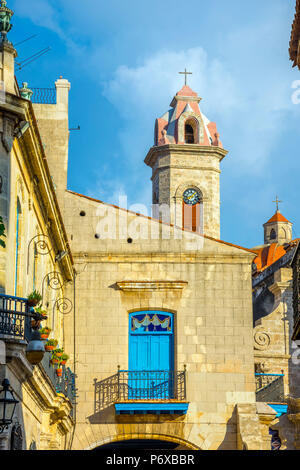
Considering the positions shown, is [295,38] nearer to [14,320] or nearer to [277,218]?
[14,320]

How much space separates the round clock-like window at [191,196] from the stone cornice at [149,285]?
109ft

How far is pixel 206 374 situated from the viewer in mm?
28016

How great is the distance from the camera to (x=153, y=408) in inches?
1073

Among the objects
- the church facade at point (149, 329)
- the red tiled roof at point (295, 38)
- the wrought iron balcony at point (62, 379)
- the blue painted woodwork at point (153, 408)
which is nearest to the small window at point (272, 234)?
the church facade at point (149, 329)

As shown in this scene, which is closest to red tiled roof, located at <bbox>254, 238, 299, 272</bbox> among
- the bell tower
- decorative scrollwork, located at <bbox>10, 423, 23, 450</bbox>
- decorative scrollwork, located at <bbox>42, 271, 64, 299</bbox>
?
the bell tower

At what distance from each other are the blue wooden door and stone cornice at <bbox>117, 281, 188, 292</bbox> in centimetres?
74

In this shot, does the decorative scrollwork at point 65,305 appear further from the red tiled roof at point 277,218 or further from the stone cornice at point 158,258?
the red tiled roof at point 277,218

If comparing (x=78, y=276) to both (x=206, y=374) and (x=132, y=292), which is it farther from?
(x=206, y=374)

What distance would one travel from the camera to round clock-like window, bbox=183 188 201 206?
2426 inches

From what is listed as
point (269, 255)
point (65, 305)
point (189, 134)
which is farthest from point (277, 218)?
point (65, 305)

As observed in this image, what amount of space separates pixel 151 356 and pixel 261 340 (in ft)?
31.3

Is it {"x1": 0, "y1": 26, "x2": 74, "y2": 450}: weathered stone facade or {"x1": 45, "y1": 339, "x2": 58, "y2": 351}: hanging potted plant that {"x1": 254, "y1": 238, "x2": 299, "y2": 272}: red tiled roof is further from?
{"x1": 45, "y1": 339, "x2": 58, "y2": 351}: hanging potted plant

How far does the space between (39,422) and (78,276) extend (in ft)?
29.0

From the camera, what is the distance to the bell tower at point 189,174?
200ft
